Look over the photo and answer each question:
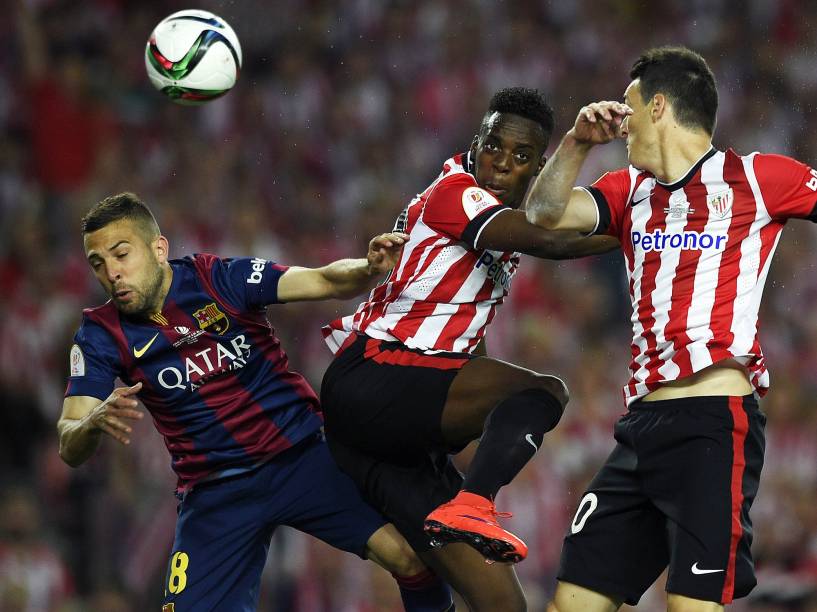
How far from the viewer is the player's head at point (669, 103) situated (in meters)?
4.16

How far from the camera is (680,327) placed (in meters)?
4.08

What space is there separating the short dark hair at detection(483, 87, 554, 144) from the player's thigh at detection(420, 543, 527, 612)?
1519 millimetres

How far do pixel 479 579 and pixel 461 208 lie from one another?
1.30 meters

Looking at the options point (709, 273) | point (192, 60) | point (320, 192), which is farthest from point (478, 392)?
point (320, 192)

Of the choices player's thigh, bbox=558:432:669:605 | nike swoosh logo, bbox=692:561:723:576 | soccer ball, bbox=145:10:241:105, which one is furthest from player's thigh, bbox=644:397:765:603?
soccer ball, bbox=145:10:241:105

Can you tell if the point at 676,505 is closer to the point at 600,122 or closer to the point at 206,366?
the point at 600,122

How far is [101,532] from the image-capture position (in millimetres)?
8203

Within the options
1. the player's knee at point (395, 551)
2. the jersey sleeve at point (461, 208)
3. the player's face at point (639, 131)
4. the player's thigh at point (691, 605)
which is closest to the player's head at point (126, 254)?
the jersey sleeve at point (461, 208)

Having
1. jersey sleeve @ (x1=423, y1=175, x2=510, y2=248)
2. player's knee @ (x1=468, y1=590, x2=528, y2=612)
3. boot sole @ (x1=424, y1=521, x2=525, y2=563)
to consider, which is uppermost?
jersey sleeve @ (x1=423, y1=175, x2=510, y2=248)

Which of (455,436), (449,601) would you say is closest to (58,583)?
(449,601)

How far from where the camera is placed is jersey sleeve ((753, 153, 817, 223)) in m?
4.05

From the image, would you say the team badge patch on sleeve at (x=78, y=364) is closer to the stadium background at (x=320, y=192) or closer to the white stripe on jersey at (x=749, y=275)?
the white stripe on jersey at (x=749, y=275)

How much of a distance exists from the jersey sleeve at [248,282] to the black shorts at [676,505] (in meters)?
1.44

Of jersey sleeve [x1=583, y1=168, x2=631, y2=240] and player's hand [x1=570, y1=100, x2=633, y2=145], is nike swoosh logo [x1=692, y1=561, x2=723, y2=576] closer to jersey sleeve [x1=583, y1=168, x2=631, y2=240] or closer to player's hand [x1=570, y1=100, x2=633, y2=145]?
jersey sleeve [x1=583, y1=168, x2=631, y2=240]
